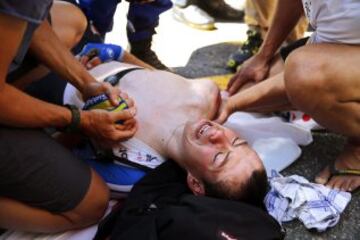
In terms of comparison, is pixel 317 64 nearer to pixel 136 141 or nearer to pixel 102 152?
pixel 136 141

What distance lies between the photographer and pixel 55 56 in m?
1.51

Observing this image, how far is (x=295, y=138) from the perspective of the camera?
1836mm

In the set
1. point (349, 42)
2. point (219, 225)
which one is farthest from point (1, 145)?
point (349, 42)

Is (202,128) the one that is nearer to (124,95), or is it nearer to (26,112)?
(124,95)

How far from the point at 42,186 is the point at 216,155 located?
522 mm

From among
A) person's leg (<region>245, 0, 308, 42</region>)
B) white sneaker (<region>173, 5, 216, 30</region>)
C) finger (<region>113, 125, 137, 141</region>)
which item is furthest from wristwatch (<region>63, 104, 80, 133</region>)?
white sneaker (<region>173, 5, 216, 30</region>)

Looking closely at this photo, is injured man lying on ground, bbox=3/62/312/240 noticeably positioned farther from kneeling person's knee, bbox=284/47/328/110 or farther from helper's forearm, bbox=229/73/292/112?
kneeling person's knee, bbox=284/47/328/110

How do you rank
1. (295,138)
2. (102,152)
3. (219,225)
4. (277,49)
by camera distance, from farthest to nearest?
(277,49), (295,138), (102,152), (219,225)

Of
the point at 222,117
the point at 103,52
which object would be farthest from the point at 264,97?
the point at 103,52

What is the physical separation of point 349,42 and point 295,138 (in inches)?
20.2

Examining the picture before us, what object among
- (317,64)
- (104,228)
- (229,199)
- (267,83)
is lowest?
(104,228)

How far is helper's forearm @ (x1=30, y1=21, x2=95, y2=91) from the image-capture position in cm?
148

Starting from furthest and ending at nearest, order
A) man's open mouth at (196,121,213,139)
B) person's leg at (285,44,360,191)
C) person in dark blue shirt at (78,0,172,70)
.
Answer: person in dark blue shirt at (78,0,172,70)
man's open mouth at (196,121,213,139)
person's leg at (285,44,360,191)

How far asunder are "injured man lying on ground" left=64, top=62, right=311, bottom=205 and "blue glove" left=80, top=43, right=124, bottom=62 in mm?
51
